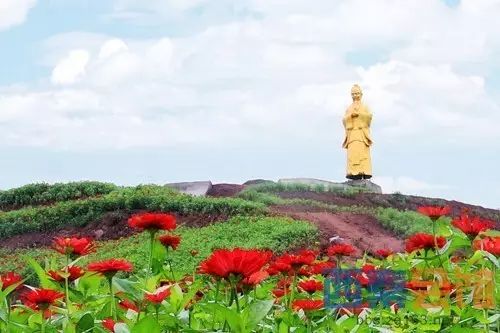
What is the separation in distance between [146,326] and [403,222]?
10.9 metres

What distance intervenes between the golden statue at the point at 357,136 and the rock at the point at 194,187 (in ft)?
8.86

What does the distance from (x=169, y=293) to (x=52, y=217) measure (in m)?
11.5

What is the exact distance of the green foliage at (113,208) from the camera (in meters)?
12.0

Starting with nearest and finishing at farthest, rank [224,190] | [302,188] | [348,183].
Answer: [302,188] < [224,190] < [348,183]

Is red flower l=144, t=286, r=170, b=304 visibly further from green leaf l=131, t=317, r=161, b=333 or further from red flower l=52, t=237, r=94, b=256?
red flower l=52, t=237, r=94, b=256

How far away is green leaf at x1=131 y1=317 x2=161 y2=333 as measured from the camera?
1.70 meters

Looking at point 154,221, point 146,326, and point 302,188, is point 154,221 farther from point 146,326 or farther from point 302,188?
point 302,188

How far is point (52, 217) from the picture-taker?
13242mm

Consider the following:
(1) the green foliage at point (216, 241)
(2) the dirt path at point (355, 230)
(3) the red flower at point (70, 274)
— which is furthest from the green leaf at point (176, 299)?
(2) the dirt path at point (355, 230)

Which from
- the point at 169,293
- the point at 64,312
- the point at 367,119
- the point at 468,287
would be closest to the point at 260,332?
the point at 169,293

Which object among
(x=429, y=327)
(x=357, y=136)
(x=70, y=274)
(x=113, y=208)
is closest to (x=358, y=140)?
(x=357, y=136)

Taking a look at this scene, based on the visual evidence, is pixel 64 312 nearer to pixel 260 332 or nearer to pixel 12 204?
pixel 260 332

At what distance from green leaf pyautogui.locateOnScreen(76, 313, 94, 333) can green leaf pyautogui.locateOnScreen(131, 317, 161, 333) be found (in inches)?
16.0

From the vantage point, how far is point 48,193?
51.2 feet
